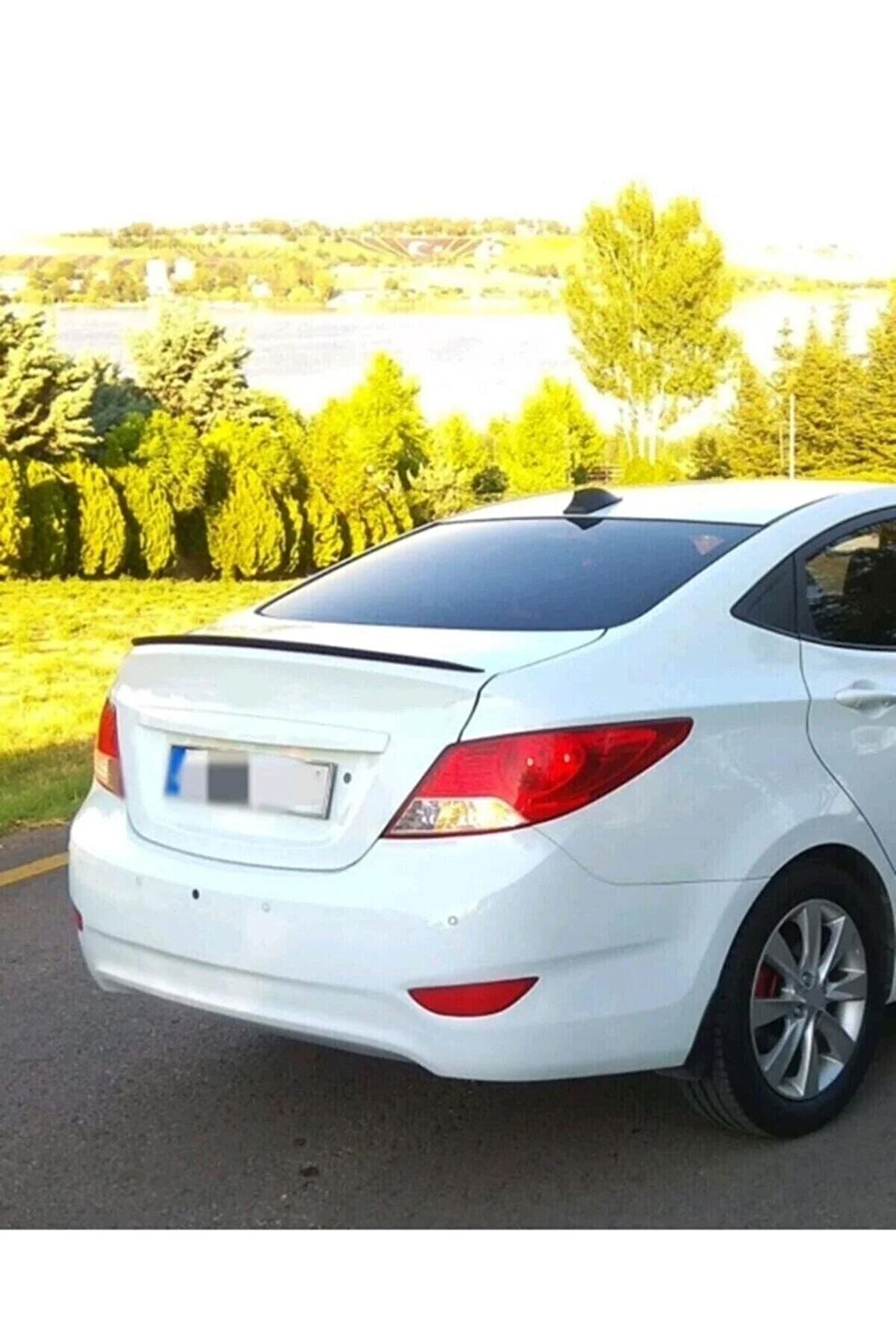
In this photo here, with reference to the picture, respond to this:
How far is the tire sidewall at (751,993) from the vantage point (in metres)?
3.55

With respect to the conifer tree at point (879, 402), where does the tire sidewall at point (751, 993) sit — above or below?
above

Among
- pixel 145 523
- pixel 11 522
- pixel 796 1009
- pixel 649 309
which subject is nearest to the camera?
pixel 796 1009

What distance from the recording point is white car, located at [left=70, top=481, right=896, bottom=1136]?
3266 millimetres

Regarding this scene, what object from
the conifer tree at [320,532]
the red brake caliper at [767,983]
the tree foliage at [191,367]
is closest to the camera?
the red brake caliper at [767,983]

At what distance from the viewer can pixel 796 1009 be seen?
3.76m

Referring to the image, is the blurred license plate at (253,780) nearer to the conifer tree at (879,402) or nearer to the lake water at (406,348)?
the lake water at (406,348)

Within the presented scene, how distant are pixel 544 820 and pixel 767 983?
31.6 inches

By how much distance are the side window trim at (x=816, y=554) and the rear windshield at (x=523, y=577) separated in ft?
0.53

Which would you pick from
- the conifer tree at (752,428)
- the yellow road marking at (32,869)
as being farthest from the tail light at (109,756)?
the conifer tree at (752,428)

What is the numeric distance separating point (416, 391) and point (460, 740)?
1514 inches

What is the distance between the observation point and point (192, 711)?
363cm

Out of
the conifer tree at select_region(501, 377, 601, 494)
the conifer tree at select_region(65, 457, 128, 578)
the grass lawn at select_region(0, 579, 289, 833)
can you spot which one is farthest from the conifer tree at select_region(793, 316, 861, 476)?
the conifer tree at select_region(65, 457, 128, 578)

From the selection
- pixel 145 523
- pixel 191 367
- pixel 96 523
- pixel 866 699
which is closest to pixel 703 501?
pixel 866 699

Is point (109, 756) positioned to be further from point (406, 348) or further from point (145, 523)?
point (406, 348)
